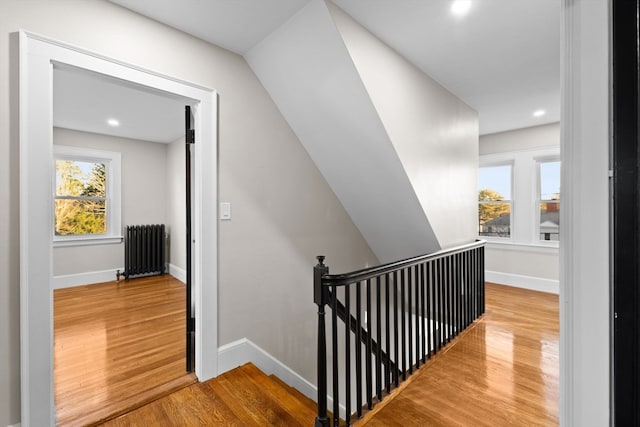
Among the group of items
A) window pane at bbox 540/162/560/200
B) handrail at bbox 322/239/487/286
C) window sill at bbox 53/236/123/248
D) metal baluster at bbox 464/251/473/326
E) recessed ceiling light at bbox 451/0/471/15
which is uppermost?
recessed ceiling light at bbox 451/0/471/15

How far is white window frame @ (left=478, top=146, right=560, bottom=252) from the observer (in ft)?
15.0

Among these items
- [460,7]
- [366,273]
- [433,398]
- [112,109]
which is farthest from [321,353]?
[112,109]

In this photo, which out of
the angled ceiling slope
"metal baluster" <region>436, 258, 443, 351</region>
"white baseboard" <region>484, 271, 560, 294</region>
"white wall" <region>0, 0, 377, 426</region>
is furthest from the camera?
"white baseboard" <region>484, 271, 560, 294</region>

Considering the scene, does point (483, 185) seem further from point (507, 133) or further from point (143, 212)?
point (143, 212)

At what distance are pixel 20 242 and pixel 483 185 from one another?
5.90 m

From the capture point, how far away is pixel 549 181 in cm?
457

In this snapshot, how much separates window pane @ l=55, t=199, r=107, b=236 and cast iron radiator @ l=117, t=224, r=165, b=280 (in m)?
0.47

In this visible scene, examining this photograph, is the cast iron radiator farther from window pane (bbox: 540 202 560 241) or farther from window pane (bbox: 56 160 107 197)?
window pane (bbox: 540 202 560 241)

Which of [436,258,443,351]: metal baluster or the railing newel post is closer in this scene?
the railing newel post

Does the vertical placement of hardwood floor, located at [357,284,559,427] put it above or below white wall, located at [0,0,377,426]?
below

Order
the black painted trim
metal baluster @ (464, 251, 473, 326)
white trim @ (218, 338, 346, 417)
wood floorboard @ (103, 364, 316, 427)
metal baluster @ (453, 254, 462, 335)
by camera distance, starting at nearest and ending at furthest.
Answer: the black painted trim, wood floorboard @ (103, 364, 316, 427), white trim @ (218, 338, 346, 417), metal baluster @ (453, 254, 462, 335), metal baluster @ (464, 251, 473, 326)

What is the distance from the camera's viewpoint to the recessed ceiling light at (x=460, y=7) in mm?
1799

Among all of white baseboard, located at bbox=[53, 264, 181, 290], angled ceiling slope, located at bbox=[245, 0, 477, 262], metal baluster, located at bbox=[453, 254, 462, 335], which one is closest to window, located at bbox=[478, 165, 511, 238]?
angled ceiling slope, located at bbox=[245, 0, 477, 262]

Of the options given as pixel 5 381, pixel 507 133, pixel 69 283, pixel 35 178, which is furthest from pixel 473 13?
pixel 69 283
